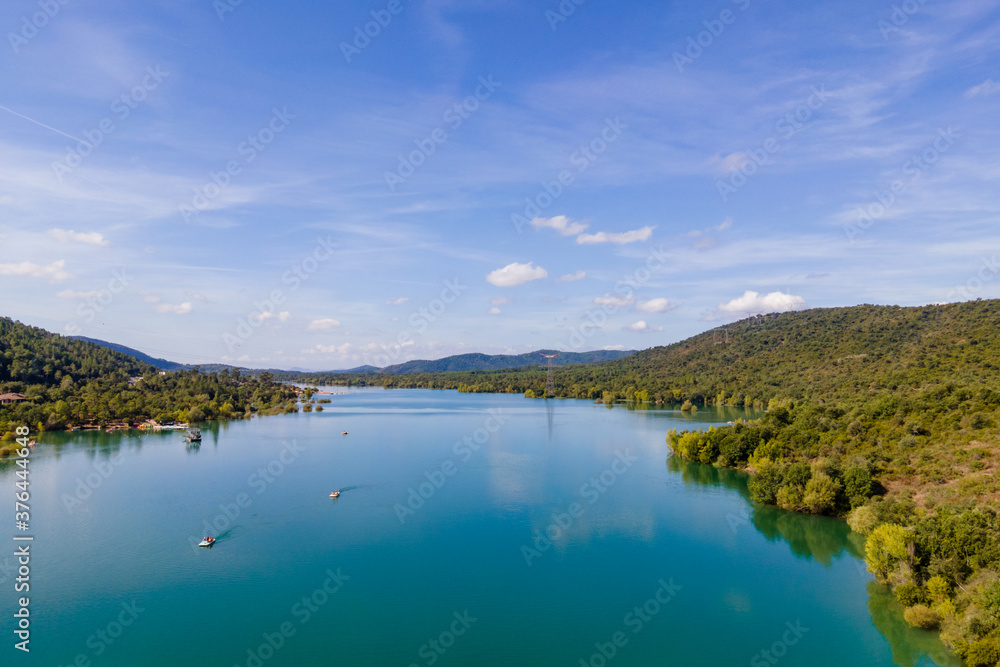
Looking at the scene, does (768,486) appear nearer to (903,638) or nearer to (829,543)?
(829,543)

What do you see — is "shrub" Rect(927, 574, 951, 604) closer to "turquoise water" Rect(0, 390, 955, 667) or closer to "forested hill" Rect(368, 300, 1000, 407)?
"turquoise water" Rect(0, 390, 955, 667)

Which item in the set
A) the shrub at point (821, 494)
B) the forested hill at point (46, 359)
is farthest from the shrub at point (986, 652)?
the forested hill at point (46, 359)

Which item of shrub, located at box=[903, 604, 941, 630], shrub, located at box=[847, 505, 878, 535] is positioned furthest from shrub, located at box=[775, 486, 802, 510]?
shrub, located at box=[903, 604, 941, 630]

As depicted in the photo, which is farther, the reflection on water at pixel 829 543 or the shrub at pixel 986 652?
the reflection on water at pixel 829 543

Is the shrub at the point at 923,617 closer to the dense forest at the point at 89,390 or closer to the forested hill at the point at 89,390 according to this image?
the forested hill at the point at 89,390

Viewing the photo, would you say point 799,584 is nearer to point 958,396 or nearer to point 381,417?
point 958,396

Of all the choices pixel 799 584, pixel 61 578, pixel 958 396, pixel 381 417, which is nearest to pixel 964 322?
pixel 958 396
